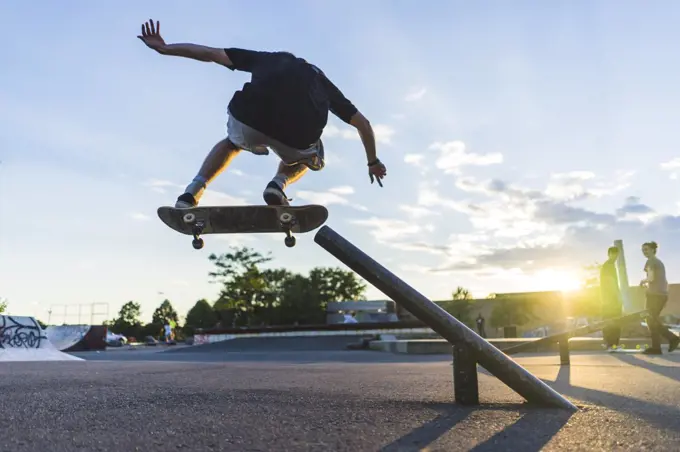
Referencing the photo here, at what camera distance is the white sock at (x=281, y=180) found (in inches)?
177

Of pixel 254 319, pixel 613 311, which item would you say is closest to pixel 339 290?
pixel 254 319

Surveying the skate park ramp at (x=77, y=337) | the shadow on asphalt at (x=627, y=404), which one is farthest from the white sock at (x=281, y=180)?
the skate park ramp at (x=77, y=337)

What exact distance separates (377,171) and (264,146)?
1014 mm

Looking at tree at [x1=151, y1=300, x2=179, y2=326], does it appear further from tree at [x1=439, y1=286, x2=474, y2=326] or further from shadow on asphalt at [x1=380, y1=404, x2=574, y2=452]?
shadow on asphalt at [x1=380, y1=404, x2=574, y2=452]

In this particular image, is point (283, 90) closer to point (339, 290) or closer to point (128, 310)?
point (339, 290)

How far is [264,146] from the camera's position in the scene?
426 centimetres

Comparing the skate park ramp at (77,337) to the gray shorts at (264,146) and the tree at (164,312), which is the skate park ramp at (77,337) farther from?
the tree at (164,312)

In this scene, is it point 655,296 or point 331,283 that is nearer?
point 655,296

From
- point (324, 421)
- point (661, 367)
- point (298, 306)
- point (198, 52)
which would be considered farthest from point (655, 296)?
point (298, 306)

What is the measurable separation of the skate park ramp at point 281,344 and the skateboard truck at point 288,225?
16.0 metres

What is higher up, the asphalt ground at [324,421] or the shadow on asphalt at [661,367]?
the asphalt ground at [324,421]

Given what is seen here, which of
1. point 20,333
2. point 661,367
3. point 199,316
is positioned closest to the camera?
point 661,367

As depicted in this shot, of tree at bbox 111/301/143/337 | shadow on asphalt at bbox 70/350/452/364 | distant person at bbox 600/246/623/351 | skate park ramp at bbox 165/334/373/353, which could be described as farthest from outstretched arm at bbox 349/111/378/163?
tree at bbox 111/301/143/337

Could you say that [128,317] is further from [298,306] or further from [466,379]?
[466,379]
